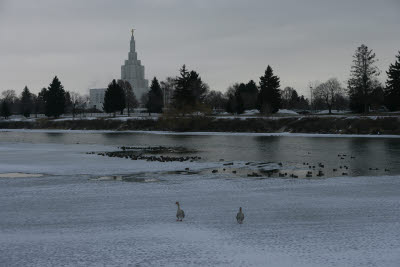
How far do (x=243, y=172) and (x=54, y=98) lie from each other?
9839cm

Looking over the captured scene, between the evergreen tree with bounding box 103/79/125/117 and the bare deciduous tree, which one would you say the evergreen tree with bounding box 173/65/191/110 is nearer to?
the evergreen tree with bounding box 103/79/125/117

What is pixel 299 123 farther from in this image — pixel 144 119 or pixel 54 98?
Result: pixel 54 98

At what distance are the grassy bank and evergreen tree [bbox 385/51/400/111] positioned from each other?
9.23 m

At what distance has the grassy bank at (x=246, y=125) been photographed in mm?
66625

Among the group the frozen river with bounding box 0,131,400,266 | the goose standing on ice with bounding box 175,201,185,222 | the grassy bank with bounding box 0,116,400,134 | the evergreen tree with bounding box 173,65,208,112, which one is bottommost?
the frozen river with bounding box 0,131,400,266

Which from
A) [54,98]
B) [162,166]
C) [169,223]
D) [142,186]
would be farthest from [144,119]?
[169,223]

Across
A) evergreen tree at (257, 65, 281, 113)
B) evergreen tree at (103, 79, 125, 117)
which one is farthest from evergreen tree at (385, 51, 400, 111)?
evergreen tree at (103, 79, 125, 117)

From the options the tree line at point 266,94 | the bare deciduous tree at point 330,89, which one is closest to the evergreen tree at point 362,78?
the tree line at point 266,94

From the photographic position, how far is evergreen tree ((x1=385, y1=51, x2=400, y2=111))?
7300 cm

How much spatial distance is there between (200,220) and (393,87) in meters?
71.5

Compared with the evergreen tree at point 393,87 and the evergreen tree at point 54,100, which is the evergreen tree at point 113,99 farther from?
the evergreen tree at point 393,87

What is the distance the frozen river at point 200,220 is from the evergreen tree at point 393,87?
55.1 meters

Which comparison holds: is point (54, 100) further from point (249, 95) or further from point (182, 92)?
point (249, 95)

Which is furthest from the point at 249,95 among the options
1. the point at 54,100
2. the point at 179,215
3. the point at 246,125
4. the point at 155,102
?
the point at 179,215
